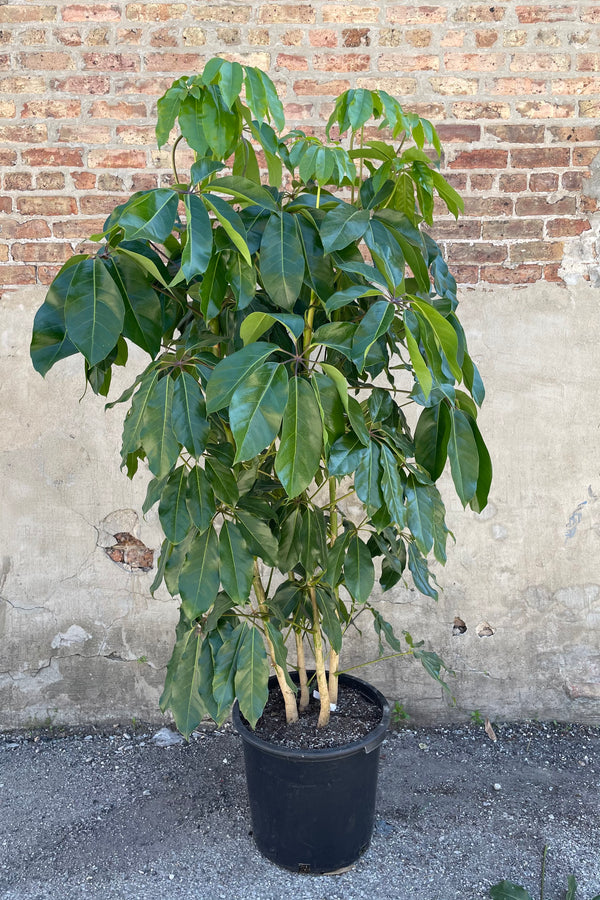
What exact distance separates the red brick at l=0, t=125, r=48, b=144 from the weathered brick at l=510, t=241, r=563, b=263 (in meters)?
1.59

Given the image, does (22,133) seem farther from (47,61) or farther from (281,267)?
(281,267)

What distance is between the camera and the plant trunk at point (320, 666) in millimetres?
1994

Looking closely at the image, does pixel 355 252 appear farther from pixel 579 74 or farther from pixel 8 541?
pixel 8 541

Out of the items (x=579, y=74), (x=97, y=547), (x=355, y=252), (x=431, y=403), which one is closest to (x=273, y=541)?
(x=431, y=403)

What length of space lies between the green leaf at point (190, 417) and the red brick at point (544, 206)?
154 cm

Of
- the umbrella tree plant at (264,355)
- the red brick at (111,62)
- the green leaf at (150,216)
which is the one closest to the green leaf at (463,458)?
the umbrella tree plant at (264,355)

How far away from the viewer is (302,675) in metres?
2.13

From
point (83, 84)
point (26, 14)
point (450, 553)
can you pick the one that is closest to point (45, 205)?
point (83, 84)

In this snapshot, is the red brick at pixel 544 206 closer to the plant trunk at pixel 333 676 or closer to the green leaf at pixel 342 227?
the green leaf at pixel 342 227

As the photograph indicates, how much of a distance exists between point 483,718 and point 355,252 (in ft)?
6.19

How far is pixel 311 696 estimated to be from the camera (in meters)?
2.26

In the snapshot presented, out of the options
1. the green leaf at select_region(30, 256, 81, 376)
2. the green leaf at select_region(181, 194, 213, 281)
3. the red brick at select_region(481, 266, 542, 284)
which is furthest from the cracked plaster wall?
the green leaf at select_region(181, 194, 213, 281)

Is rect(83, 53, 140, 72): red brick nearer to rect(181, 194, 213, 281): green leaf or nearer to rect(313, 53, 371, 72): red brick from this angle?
rect(313, 53, 371, 72): red brick

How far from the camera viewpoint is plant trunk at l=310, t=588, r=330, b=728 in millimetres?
1994
